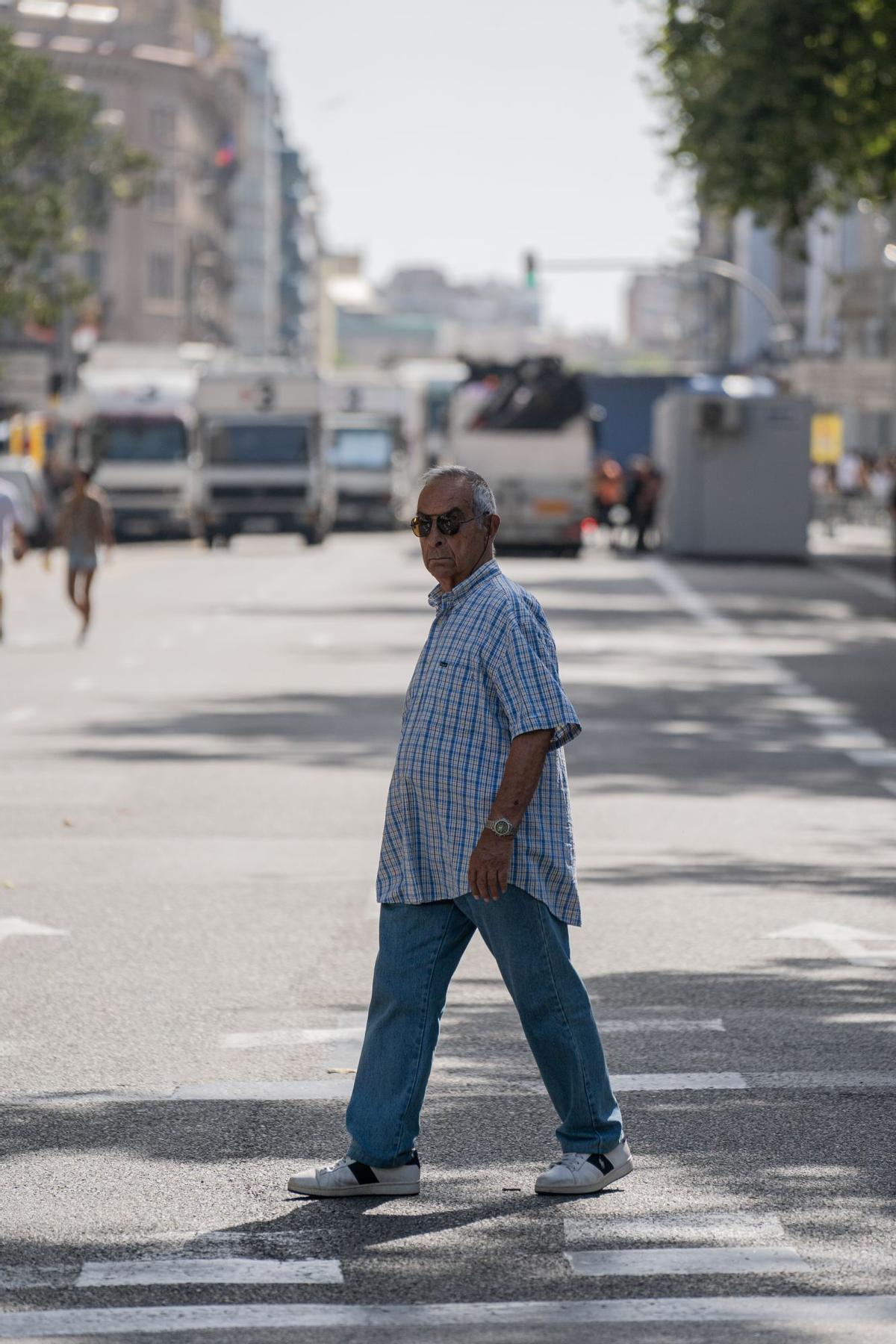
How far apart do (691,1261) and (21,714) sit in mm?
13779

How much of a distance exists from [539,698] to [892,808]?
840 centimetres

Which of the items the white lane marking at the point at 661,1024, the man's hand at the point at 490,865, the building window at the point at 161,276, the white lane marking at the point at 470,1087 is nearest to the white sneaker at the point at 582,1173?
the man's hand at the point at 490,865

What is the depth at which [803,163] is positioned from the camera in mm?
36188

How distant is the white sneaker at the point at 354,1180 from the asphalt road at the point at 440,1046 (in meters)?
0.04

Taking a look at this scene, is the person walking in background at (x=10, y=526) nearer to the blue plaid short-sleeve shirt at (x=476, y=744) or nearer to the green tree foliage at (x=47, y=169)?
the blue plaid short-sleeve shirt at (x=476, y=744)

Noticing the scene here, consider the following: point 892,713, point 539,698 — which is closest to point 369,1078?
point 539,698

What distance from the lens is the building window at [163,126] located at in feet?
357

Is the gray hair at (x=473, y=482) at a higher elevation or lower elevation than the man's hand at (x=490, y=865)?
higher

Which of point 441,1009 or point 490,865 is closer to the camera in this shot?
point 490,865

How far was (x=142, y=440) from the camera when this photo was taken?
55844 mm

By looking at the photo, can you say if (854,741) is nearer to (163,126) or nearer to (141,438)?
(141,438)

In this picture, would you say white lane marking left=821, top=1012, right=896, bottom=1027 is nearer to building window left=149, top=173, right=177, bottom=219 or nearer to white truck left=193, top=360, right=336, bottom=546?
white truck left=193, top=360, right=336, bottom=546

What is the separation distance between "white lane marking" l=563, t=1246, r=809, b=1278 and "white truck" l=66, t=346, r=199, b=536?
49.9m

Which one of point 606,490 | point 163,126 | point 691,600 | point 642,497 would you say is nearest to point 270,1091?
point 691,600
